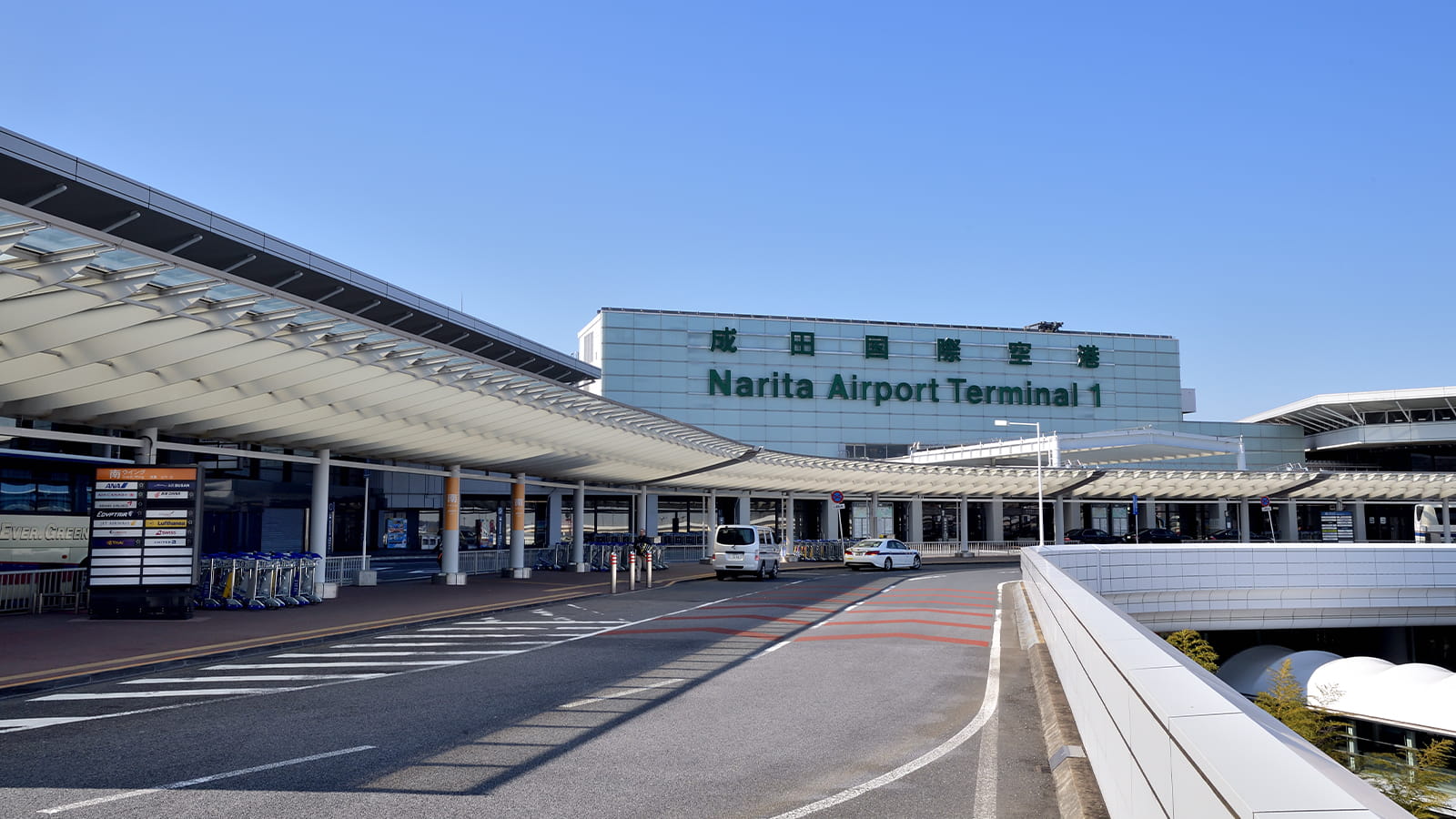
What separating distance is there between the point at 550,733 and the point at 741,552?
2542cm

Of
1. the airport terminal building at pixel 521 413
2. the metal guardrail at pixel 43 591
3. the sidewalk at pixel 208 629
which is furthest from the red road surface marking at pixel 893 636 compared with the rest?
the metal guardrail at pixel 43 591

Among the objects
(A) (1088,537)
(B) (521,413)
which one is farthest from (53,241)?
(A) (1088,537)

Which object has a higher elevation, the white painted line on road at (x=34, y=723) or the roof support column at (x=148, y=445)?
the roof support column at (x=148, y=445)

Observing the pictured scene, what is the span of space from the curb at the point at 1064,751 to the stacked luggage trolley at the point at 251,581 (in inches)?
649

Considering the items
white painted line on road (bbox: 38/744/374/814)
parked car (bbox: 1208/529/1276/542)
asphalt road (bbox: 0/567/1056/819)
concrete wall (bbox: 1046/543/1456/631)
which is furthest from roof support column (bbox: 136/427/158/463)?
parked car (bbox: 1208/529/1276/542)

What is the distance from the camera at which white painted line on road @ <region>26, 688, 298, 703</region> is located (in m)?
10.9

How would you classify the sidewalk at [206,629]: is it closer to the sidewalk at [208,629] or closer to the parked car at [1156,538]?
the sidewalk at [208,629]

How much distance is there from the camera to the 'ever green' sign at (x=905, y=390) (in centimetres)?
6919

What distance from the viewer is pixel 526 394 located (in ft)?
78.4

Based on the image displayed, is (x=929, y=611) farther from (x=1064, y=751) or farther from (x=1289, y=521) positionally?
(x=1289, y=521)

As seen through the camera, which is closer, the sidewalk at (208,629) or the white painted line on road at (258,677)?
the white painted line on road at (258,677)

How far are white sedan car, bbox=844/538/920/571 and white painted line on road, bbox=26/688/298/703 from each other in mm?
32669

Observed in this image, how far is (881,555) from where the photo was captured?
42.1 meters

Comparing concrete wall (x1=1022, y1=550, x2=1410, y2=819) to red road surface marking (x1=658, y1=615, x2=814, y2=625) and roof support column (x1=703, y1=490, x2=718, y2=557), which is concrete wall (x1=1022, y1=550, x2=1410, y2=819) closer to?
red road surface marking (x1=658, y1=615, x2=814, y2=625)
